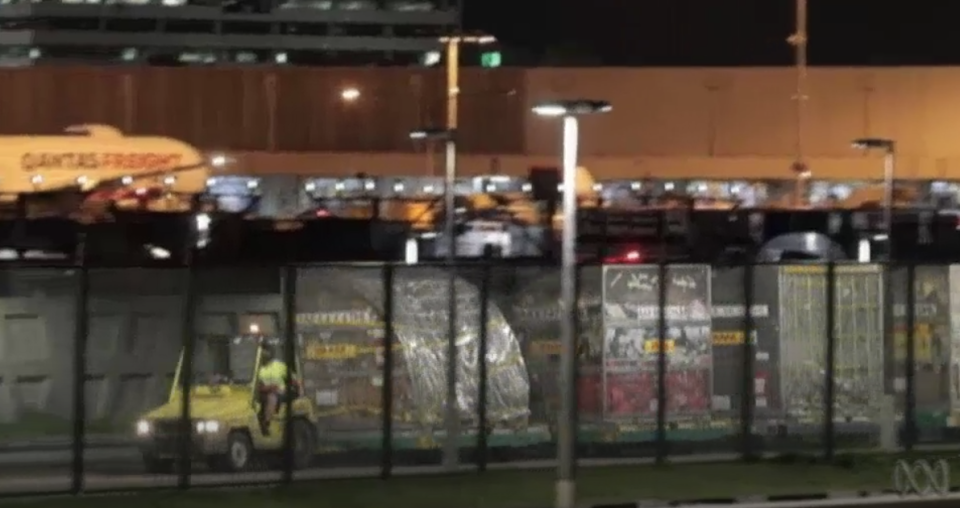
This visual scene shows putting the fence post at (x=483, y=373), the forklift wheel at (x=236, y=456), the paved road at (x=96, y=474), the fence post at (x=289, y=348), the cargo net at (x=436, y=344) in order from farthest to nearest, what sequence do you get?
the fence post at (x=483, y=373)
the cargo net at (x=436, y=344)
the fence post at (x=289, y=348)
the forklift wheel at (x=236, y=456)
the paved road at (x=96, y=474)

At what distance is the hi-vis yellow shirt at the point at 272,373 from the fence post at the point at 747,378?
6216mm

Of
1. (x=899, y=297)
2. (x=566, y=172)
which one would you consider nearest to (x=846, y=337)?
(x=899, y=297)

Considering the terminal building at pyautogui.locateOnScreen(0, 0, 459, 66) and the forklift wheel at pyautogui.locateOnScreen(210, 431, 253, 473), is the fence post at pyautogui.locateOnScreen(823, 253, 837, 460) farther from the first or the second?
the terminal building at pyautogui.locateOnScreen(0, 0, 459, 66)

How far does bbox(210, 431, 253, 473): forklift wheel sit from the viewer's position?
19531mm

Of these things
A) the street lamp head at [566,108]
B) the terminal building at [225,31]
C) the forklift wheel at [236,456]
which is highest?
the terminal building at [225,31]

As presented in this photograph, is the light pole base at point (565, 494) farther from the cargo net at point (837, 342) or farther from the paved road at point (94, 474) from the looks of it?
the cargo net at point (837, 342)

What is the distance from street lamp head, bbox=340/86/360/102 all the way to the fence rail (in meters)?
57.9

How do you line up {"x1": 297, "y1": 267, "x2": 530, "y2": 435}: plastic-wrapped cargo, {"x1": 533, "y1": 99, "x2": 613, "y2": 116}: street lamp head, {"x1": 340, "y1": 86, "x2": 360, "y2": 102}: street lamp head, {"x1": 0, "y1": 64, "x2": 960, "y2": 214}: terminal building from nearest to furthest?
1. {"x1": 533, "y1": 99, "x2": 613, "y2": 116}: street lamp head
2. {"x1": 297, "y1": 267, "x2": 530, "y2": 435}: plastic-wrapped cargo
3. {"x1": 0, "y1": 64, "x2": 960, "y2": 214}: terminal building
4. {"x1": 340, "y1": 86, "x2": 360, "y2": 102}: street lamp head

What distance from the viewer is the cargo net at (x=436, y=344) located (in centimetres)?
2028

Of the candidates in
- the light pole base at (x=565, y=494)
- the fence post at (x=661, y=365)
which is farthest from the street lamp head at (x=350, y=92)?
the light pole base at (x=565, y=494)

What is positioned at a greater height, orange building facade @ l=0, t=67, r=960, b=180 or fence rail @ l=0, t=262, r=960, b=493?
orange building facade @ l=0, t=67, r=960, b=180

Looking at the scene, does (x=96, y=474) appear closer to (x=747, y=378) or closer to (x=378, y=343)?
(x=378, y=343)

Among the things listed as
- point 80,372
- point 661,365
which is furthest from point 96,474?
point 661,365

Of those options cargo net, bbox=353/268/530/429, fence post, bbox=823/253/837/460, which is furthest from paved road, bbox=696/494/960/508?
fence post, bbox=823/253/837/460
